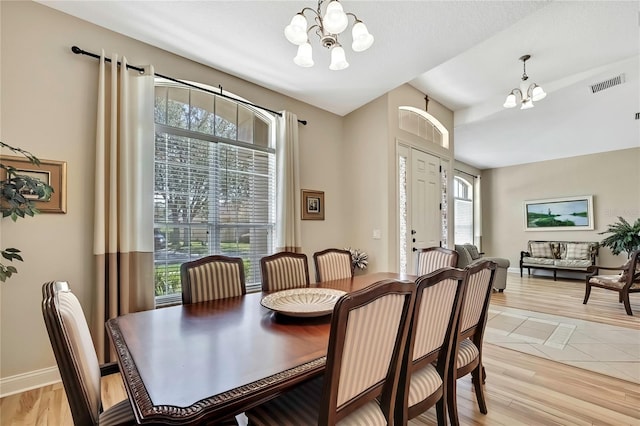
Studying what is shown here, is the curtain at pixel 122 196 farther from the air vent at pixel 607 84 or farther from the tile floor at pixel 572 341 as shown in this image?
the air vent at pixel 607 84

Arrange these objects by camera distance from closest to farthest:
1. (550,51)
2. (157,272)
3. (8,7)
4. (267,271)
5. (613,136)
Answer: (8,7), (267,271), (157,272), (550,51), (613,136)

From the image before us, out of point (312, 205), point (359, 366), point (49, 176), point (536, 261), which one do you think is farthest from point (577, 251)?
point (49, 176)

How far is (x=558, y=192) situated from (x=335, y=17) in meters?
8.11

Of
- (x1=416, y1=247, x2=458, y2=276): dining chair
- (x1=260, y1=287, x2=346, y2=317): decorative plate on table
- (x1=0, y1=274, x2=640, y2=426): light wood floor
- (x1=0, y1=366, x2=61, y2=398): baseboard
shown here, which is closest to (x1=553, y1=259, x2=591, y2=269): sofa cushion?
(x1=0, y1=274, x2=640, y2=426): light wood floor

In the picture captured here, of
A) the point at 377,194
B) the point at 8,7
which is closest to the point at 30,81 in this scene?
the point at 8,7

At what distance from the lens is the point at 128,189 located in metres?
2.47

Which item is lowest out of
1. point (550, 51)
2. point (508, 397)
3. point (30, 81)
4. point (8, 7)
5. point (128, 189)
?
point (508, 397)

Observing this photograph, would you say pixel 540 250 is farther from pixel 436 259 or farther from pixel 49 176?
pixel 49 176

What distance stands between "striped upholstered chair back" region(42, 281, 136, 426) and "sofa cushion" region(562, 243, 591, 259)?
8.68 metres

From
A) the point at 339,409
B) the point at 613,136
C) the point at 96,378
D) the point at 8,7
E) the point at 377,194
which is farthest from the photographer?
the point at 613,136

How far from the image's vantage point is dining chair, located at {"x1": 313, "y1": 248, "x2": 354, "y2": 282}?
2703mm

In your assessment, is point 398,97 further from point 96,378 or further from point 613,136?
point 613,136

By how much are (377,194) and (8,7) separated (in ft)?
12.4

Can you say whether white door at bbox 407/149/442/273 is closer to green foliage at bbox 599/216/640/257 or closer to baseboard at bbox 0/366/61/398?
green foliage at bbox 599/216/640/257
